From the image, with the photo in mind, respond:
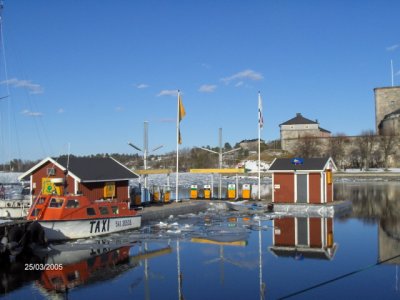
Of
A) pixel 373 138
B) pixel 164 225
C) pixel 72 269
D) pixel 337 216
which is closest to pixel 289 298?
pixel 72 269

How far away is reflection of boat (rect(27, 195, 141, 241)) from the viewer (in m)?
20.9

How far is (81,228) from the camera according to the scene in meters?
21.6

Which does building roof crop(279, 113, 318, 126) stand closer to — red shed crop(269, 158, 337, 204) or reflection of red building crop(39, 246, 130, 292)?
red shed crop(269, 158, 337, 204)

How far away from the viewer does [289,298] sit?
12.6 m

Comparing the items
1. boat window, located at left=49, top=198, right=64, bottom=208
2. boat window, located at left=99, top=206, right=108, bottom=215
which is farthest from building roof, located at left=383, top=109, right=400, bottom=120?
boat window, located at left=49, top=198, right=64, bottom=208

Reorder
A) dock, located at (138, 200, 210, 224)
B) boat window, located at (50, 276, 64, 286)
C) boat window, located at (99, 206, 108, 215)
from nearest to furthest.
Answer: boat window, located at (50, 276, 64, 286) → boat window, located at (99, 206, 108, 215) → dock, located at (138, 200, 210, 224)

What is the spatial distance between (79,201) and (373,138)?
96.2m

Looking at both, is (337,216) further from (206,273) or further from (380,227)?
(206,273)

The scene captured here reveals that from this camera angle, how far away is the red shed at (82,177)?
89.6ft

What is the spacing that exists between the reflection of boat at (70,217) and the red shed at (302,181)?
15488mm

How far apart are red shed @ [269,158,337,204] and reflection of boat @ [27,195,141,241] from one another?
15.5 metres
